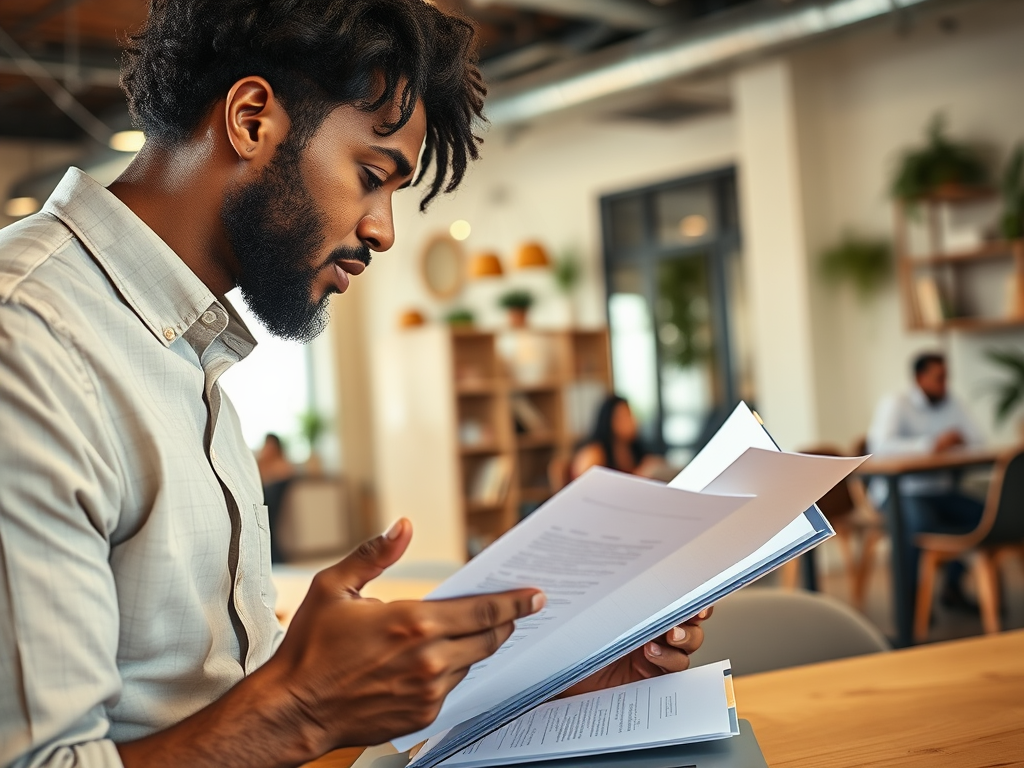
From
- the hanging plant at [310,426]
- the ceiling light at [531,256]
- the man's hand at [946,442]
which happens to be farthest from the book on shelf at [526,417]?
the man's hand at [946,442]

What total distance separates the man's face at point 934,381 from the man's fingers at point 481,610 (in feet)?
17.5

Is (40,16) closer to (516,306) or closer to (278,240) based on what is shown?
(516,306)

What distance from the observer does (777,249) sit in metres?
7.14

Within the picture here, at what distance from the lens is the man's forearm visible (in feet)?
2.27

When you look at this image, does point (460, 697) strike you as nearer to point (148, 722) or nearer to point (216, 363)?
point (148, 722)

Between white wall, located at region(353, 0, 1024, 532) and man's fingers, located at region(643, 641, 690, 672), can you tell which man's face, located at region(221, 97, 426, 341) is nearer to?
man's fingers, located at region(643, 641, 690, 672)

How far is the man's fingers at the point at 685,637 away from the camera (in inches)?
39.7

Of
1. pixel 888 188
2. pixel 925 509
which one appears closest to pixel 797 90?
pixel 888 188

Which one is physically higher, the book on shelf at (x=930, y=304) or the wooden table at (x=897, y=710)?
the book on shelf at (x=930, y=304)

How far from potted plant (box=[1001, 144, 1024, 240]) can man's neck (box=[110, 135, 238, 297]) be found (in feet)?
19.7

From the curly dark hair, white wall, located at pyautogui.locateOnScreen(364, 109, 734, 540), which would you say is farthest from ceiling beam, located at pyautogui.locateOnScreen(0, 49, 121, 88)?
the curly dark hair

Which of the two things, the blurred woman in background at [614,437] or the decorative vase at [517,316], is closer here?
the blurred woman in background at [614,437]

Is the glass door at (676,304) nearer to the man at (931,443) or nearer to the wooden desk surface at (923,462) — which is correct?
the man at (931,443)

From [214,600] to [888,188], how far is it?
6.72 meters
